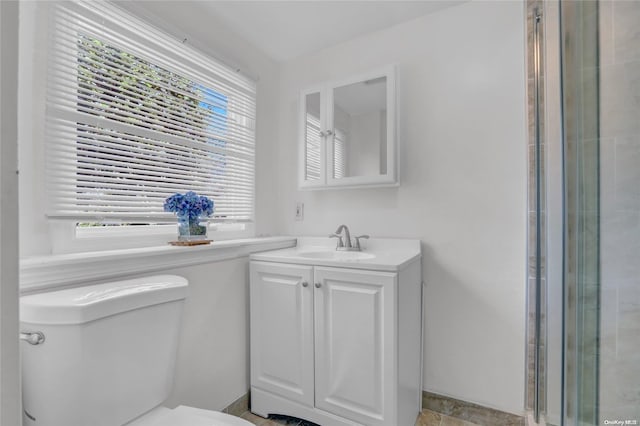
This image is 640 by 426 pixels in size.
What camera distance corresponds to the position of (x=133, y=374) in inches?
36.0

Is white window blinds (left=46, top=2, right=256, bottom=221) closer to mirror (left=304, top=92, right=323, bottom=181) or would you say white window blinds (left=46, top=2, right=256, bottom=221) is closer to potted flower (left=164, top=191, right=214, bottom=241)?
potted flower (left=164, top=191, right=214, bottom=241)

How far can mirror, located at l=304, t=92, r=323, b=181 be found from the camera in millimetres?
1886

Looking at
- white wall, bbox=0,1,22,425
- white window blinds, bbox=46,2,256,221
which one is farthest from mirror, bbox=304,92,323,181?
white wall, bbox=0,1,22,425

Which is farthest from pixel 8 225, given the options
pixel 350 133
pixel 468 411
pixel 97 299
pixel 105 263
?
pixel 468 411

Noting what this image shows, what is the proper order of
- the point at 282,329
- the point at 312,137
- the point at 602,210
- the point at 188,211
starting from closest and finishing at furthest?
the point at 602,210 < the point at 188,211 < the point at 282,329 < the point at 312,137

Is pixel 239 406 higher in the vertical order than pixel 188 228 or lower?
lower

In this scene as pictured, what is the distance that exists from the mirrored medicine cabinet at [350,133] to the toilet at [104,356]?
3.59 ft

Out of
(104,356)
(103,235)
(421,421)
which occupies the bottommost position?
(421,421)

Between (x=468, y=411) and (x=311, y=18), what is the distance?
89.5 inches

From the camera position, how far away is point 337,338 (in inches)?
52.4

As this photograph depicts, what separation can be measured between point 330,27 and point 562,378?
1931 millimetres

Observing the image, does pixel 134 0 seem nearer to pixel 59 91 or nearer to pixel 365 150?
pixel 59 91

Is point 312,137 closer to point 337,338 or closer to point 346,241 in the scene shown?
point 346,241

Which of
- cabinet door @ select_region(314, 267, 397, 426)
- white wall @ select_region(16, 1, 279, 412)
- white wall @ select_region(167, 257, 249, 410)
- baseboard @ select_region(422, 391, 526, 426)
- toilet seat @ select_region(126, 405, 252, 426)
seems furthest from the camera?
baseboard @ select_region(422, 391, 526, 426)
